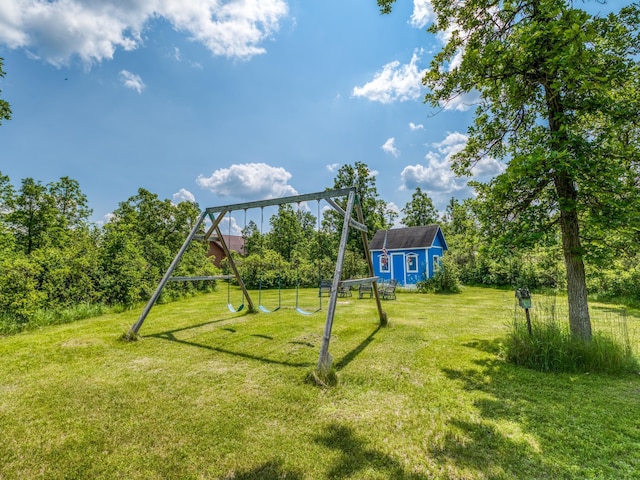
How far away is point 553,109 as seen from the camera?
5.30 meters

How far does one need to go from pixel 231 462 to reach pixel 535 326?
5277mm

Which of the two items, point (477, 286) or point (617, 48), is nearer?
point (617, 48)

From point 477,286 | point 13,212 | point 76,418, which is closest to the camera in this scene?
point 76,418

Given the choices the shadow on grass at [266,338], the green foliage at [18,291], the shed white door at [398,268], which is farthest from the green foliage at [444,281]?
the green foliage at [18,291]

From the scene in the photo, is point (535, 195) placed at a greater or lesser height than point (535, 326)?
greater

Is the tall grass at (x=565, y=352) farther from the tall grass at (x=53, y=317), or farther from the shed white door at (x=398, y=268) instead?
the shed white door at (x=398, y=268)

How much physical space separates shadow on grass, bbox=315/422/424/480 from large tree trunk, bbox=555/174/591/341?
14.5 feet

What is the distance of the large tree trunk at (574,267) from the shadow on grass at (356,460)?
14.5 ft

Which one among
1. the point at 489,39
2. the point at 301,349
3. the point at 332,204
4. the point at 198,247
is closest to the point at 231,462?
the point at 301,349

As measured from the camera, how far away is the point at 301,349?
19.4 feet

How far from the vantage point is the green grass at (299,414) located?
2.57 metres

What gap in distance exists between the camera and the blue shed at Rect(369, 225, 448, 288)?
19984mm

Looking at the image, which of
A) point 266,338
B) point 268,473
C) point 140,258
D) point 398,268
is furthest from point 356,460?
point 398,268

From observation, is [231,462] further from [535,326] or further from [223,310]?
→ [223,310]
